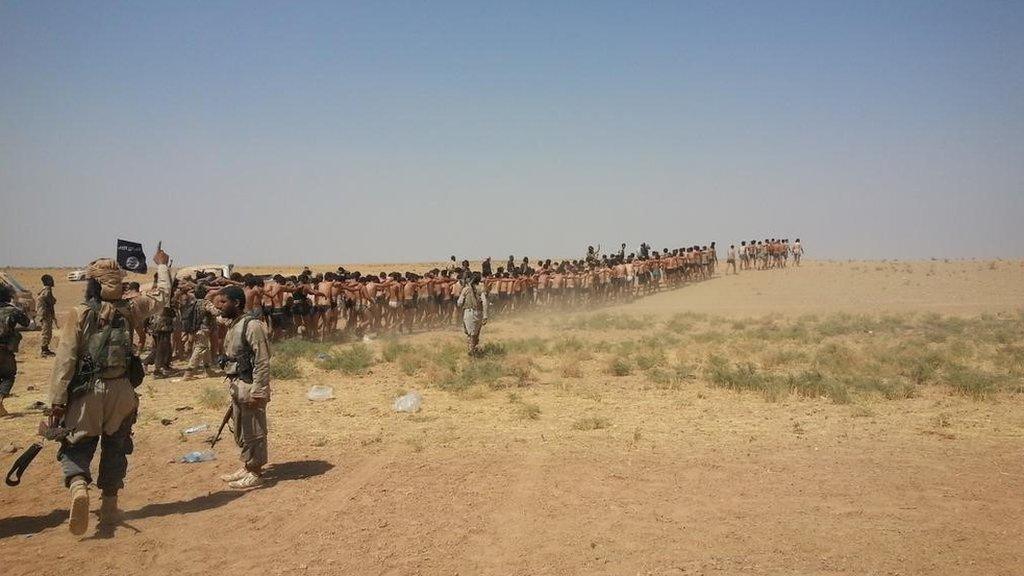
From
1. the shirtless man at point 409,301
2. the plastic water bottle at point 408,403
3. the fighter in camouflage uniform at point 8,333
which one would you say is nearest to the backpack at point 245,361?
the fighter in camouflage uniform at point 8,333

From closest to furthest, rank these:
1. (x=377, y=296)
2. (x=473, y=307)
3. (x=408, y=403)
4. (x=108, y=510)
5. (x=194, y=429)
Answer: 1. (x=108, y=510)
2. (x=194, y=429)
3. (x=408, y=403)
4. (x=473, y=307)
5. (x=377, y=296)

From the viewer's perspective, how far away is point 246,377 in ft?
21.0

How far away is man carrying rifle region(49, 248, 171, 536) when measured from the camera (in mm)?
5207

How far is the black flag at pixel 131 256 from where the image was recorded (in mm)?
11820

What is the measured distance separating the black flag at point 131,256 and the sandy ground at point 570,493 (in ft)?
8.62

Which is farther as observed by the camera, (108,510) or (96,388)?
(108,510)

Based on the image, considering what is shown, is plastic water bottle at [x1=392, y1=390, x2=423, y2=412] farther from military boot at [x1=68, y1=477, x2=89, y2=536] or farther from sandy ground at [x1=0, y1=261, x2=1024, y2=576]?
military boot at [x1=68, y1=477, x2=89, y2=536]

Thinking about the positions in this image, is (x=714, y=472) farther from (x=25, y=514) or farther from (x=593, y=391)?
(x=25, y=514)

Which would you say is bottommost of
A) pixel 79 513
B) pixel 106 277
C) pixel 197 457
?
pixel 197 457

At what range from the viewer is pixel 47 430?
518cm

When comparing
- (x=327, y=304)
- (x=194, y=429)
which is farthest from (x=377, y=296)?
(x=194, y=429)

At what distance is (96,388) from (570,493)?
4.26m

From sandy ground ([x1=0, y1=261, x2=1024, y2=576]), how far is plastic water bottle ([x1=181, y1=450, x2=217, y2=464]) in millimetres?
130

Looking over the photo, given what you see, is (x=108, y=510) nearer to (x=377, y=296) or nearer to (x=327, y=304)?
(x=327, y=304)
